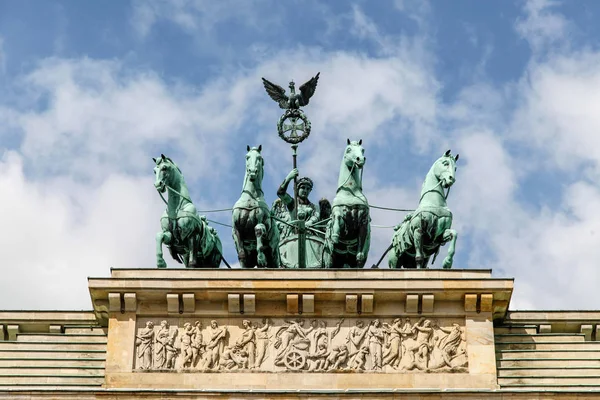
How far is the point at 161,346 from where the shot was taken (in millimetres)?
38844

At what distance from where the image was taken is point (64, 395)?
38.0 meters

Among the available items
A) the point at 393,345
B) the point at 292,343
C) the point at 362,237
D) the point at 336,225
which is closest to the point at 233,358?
the point at 292,343

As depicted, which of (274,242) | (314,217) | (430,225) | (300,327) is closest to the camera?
(300,327)

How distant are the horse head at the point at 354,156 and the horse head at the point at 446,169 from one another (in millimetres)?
1553

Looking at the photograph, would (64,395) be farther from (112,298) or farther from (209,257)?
(209,257)

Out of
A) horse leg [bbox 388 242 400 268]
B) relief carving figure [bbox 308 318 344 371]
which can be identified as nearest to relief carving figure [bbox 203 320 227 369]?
relief carving figure [bbox 308 318 344 371]

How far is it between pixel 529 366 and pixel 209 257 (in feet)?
22.1

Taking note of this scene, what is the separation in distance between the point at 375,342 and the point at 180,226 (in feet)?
15.2

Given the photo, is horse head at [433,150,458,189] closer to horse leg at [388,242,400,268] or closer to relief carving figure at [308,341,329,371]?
horse leg at [388,242,400,268]

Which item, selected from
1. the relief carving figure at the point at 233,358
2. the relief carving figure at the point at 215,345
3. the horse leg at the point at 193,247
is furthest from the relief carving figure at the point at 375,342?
the horse leg at the point at 193,247

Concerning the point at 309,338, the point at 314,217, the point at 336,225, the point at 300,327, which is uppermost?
the point at 314,217

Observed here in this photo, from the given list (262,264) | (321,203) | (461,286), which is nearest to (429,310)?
(461,286)

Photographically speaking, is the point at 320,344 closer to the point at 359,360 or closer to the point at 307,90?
the point at 359,360

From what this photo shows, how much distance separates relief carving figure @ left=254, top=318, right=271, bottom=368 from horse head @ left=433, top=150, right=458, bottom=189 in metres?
4.55
